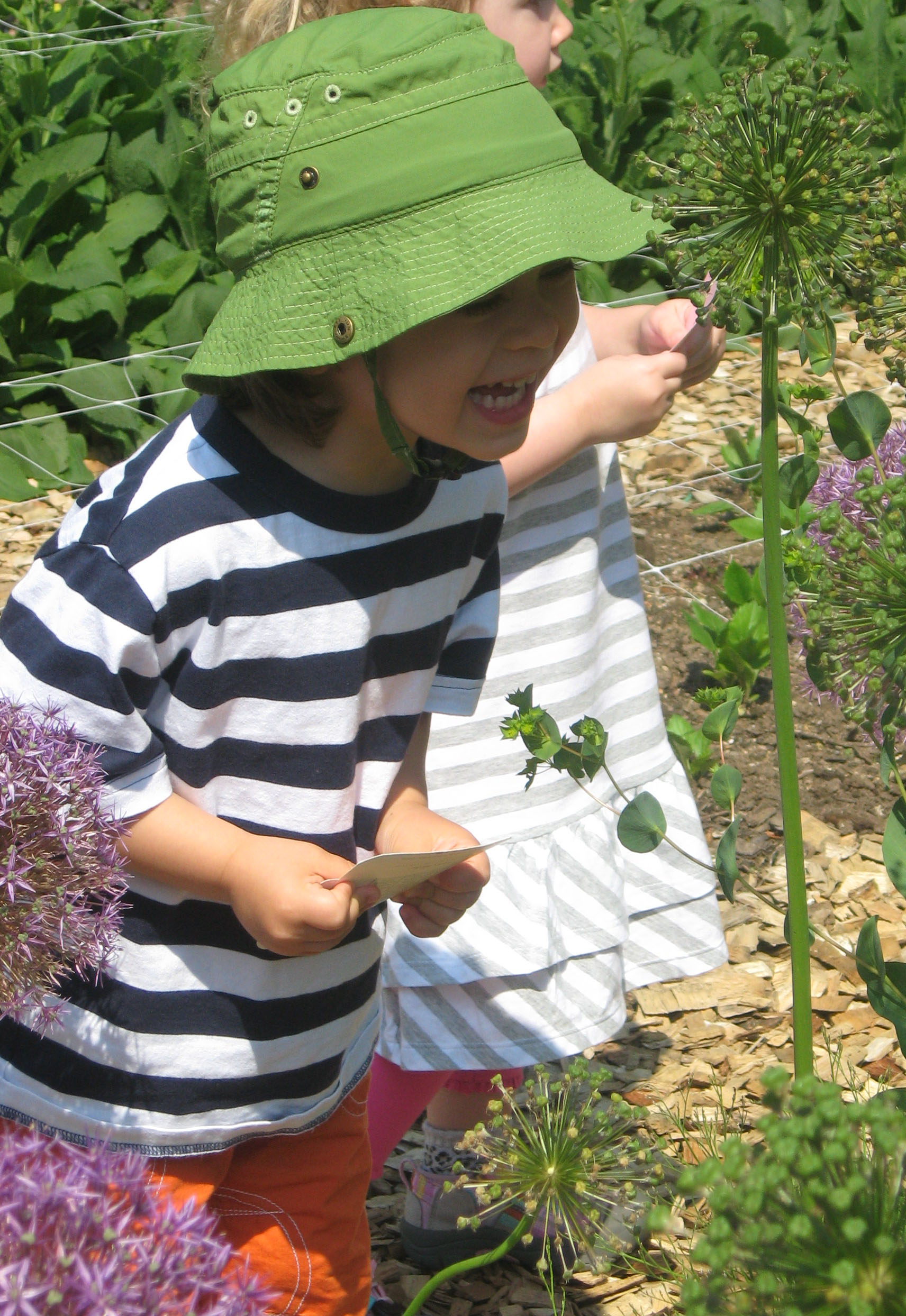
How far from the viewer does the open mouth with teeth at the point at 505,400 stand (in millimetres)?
1280

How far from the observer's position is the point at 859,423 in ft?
3.72

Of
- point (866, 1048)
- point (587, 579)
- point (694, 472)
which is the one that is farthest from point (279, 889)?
point (694, 472)

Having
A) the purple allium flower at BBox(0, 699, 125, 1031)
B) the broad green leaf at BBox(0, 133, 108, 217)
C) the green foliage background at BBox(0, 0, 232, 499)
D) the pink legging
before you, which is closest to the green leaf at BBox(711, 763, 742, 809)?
the purple allium flower at BBox(0, 699, 125, 1031)

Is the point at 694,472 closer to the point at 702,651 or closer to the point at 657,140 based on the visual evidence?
the point at 702,651

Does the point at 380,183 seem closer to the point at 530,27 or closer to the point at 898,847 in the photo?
the point at 898,847

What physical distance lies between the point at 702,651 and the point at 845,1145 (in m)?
3.06

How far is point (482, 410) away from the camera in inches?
50.4

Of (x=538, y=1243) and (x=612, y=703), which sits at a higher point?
(x=612, y=703)

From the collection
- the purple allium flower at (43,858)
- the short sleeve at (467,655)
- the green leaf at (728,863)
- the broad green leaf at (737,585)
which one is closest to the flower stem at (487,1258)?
the green leaf at (728,863)

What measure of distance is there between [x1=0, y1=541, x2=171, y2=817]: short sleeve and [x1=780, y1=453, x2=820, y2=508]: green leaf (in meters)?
0.56

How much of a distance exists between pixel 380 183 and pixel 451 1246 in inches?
58.9

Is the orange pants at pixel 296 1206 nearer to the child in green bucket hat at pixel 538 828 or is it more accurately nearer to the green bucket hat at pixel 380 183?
the child in green bucket hat at pixel 538 828

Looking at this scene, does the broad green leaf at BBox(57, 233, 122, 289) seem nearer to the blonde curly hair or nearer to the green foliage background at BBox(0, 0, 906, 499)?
the green foliage background at BBox(0, 0, 906, 499)

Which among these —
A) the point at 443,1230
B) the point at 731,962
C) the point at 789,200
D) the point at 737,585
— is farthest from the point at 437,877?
the point at 737,585
